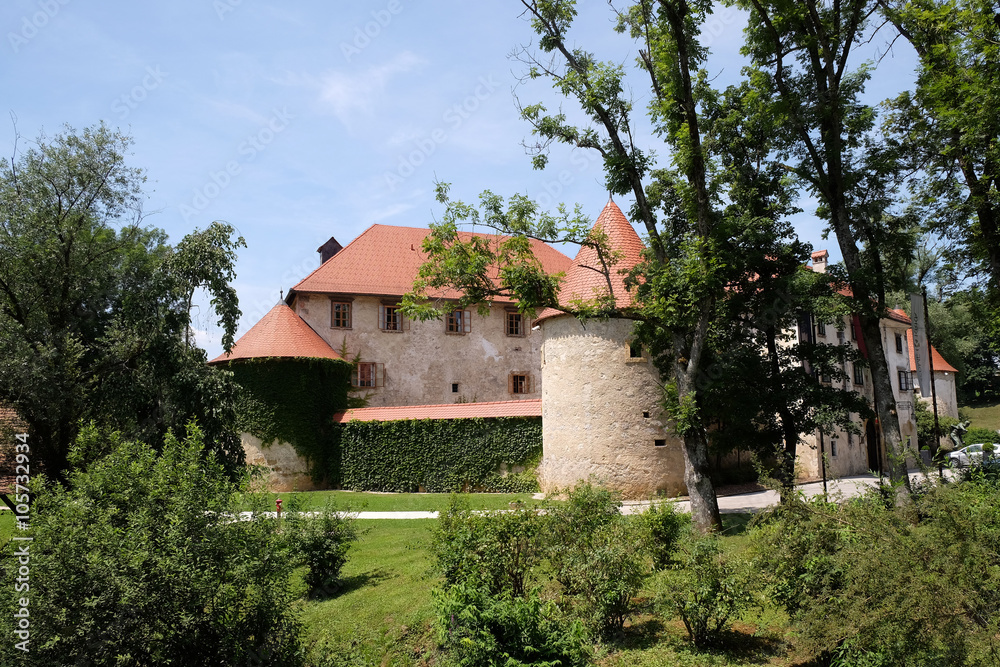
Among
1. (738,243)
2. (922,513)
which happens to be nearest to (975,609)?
(922,513)

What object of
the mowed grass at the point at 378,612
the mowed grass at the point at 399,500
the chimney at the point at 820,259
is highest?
the chimney at the point at 820,259

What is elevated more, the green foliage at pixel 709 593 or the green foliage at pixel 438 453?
the green foliage at pixel 438 453

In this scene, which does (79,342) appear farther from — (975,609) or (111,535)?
(975,609)

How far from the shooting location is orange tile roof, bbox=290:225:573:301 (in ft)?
94.1

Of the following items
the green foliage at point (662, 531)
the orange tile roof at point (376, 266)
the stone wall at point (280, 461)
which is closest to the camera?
the green foliage at point (662, 531)

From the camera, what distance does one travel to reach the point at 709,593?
7.48 meters

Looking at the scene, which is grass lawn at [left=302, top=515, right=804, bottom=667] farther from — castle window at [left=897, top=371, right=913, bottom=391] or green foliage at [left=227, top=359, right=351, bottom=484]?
castle window at [left=897, top=371, right=913, bottom=391]

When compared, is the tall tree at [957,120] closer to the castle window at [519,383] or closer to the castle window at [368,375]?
the castle window at [519,383]

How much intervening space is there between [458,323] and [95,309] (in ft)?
54.3

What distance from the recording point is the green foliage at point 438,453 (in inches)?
874

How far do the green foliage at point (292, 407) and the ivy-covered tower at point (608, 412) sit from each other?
9.68 metres

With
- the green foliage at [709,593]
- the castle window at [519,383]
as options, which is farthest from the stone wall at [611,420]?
the castle window at [519,383]

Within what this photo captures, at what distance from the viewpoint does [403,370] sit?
2911 centimetres

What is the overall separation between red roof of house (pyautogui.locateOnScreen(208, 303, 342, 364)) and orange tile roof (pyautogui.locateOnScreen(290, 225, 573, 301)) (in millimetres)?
1635
